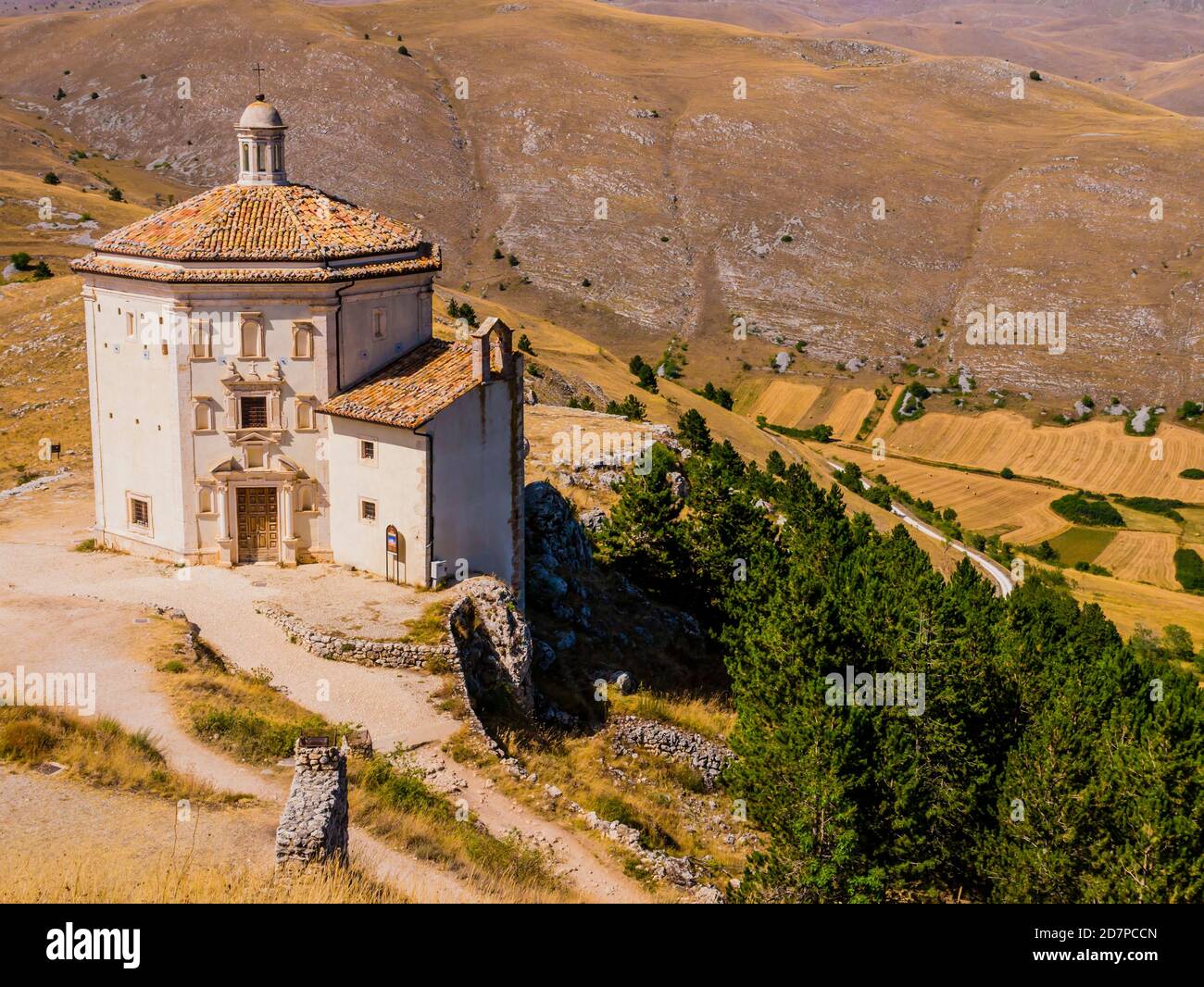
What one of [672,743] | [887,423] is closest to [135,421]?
[672,743]

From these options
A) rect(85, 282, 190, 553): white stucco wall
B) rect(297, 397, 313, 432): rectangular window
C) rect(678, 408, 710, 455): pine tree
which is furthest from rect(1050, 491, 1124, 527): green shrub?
rect(85, 282, 190, 553): white stucco wall

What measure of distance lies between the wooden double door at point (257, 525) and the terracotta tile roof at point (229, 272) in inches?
274

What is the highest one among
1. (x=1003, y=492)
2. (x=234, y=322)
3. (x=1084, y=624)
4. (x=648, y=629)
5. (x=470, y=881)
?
→ (x=234, y=322)

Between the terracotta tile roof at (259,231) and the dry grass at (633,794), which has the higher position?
the terracotta tile roof at (259,231)

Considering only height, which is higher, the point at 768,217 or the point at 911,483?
the point at 768,217

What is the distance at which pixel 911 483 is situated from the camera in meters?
120

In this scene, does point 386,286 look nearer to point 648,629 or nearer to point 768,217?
point 648,629

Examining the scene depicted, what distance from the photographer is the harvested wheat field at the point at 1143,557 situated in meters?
104

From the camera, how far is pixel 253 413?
40.3 meters

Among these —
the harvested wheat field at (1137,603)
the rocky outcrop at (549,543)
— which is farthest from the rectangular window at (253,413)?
the harvested wheat field at (1137,603)

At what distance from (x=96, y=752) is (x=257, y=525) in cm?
1582

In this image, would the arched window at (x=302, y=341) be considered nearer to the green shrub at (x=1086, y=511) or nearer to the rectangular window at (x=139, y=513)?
the rectangular window at (x=139, y=513)

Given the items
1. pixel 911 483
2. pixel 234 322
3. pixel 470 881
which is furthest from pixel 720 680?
pixel 911 483
